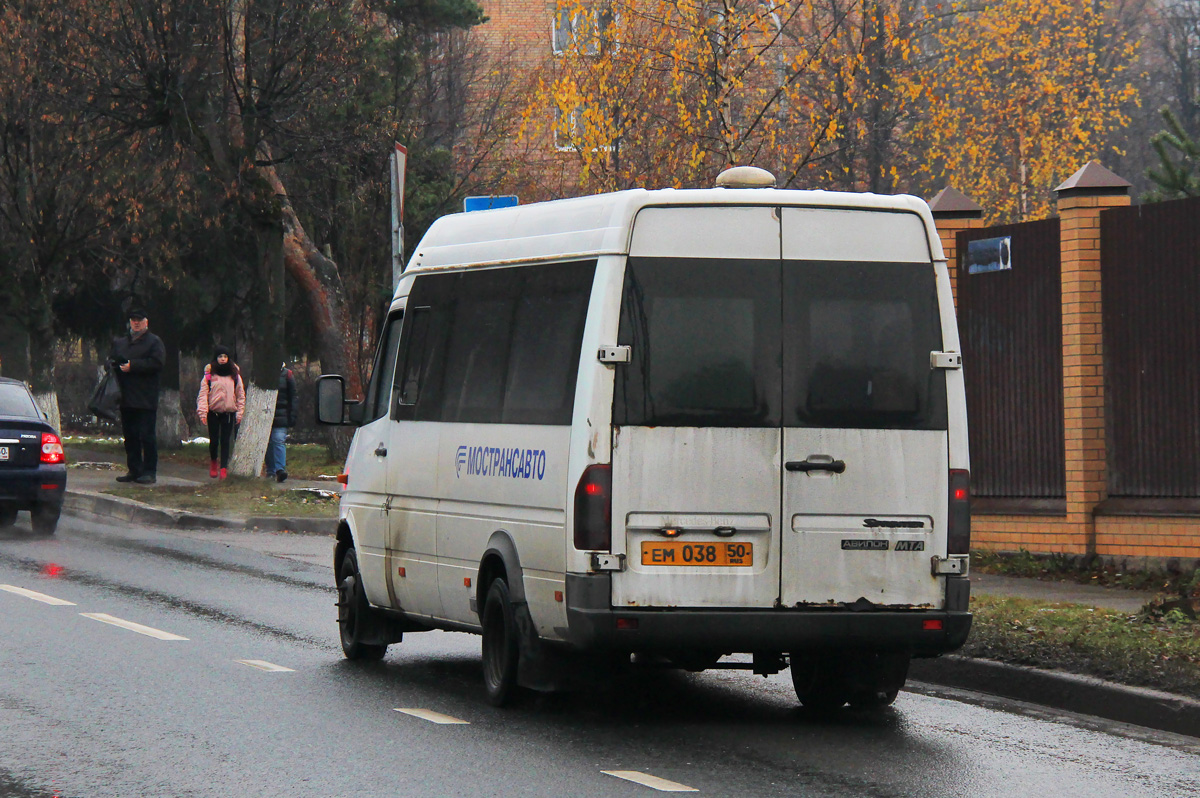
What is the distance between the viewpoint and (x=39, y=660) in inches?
392

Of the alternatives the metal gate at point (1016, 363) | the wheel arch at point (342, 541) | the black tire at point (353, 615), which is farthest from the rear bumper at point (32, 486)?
the metal gate at point (1016, 363)

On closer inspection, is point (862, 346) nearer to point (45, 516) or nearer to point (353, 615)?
point (353, 615)

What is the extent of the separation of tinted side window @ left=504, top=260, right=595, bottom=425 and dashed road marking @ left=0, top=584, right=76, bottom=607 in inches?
204

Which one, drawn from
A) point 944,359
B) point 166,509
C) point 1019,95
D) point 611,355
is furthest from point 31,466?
point 1019,95

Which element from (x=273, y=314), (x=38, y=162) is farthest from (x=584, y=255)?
(x=38, y=162)

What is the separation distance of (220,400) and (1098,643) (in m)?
17.0

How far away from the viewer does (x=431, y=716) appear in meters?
8.52

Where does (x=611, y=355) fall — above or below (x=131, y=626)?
above

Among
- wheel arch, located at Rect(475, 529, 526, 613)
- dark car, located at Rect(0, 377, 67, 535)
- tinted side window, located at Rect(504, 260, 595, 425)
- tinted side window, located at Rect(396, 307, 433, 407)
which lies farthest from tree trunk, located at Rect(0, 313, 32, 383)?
tinted side window, located at Rect(504, 260, 595, 425)

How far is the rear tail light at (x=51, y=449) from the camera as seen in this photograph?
1869cm

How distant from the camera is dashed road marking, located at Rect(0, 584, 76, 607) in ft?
41.3

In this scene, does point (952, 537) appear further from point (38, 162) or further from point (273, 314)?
point (38, 162)

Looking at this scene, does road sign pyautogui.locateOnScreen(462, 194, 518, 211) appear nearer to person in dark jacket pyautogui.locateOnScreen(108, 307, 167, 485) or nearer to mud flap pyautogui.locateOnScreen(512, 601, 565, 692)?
mud flap pyautogui.locateOnScreen(512, 601, 565, 692)

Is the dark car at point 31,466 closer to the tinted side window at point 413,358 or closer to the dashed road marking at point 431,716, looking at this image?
the tinted side window at point 413,358
